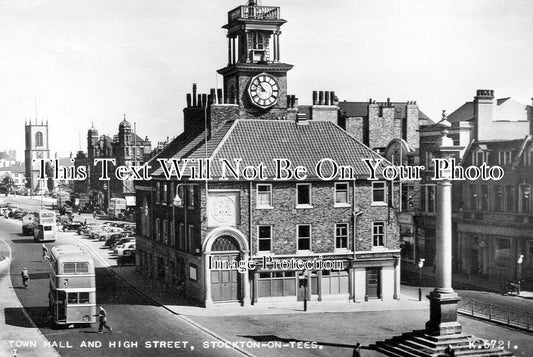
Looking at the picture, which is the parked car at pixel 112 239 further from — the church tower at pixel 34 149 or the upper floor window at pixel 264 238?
the church tower at pixel 34 149

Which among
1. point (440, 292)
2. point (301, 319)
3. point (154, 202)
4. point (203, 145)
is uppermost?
point (203, 145)

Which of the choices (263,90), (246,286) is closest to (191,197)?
(246,286)

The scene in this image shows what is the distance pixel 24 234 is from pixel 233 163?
175 feet

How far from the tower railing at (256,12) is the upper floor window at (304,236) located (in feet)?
56.9

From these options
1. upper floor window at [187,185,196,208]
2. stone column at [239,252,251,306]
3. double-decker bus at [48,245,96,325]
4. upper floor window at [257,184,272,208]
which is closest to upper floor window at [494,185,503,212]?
upper floor window at [257,184,272,208]

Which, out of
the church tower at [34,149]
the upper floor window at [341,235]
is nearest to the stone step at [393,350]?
the upper floor window at [341,235]

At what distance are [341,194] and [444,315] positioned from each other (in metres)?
17.0

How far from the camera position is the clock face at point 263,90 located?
55125mm

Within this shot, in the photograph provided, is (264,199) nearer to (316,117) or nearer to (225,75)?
(225,75)

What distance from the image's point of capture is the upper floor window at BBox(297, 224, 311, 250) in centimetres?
4931

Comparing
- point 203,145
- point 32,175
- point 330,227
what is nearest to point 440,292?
point 330,227

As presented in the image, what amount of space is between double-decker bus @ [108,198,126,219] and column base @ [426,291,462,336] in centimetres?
8465

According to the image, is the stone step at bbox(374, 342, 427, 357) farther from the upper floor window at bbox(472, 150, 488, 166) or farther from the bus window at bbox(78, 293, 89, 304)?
the upper floor window at bbox(472, 150, 488, 166)

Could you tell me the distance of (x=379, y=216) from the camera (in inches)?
2008
